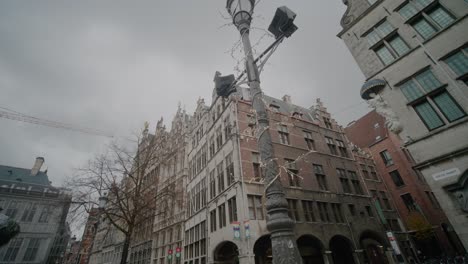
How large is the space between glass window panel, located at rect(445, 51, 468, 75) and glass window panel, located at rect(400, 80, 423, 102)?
4.08 feet

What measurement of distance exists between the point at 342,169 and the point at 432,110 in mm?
13163

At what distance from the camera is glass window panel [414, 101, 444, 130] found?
8.50m

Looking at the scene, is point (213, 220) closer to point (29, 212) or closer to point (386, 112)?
point (386, 112)

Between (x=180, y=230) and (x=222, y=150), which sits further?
(x=180, y=230)

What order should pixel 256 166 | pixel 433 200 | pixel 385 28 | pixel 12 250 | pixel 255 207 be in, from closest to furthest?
pixel 385 28 → pixel 255 207 → pixel 256 166 → pixel 433 200 → pixel 12 250

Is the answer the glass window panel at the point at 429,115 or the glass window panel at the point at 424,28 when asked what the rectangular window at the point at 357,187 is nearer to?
the glass window panel at the point at 429,115

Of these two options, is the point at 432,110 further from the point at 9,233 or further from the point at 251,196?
the point at 9,233

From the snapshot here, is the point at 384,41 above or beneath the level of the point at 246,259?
above

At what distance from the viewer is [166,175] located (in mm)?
28656

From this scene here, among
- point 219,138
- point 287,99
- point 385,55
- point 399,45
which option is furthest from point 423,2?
point 287,99

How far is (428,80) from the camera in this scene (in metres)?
8.91

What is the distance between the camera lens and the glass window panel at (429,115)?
8.50 meters

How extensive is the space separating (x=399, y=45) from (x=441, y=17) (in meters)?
1.63

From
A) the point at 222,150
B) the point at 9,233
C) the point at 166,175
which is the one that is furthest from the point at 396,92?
the point at 166,175
